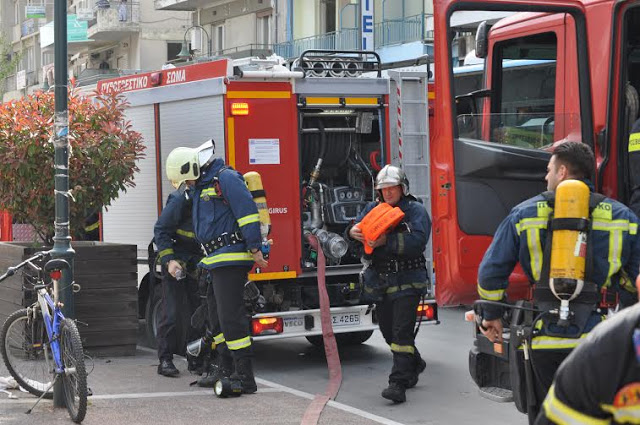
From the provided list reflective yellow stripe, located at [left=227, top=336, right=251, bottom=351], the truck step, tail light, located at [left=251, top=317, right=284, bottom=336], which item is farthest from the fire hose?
the truck step

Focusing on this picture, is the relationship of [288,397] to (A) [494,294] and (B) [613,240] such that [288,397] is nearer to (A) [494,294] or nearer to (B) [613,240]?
(A) [494,294]

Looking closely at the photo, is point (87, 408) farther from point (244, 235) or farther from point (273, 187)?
point (273, 187)

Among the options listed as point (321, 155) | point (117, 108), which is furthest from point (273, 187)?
point (117, 108)

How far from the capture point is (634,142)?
6.44m

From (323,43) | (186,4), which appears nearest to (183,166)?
(323,43)

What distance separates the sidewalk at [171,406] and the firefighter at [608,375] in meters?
4.90

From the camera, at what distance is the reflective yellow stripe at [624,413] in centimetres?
257

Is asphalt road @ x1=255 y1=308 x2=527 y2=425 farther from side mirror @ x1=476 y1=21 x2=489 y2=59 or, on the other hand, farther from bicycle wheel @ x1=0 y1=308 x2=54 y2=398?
side mirror @ x1=476 y1=21 x2=489 y2=59

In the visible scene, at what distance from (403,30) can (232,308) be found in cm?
1944

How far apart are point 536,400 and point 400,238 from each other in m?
3.09

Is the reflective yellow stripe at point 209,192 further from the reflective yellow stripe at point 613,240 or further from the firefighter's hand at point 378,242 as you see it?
the reflective yellow stripe at point 613,240

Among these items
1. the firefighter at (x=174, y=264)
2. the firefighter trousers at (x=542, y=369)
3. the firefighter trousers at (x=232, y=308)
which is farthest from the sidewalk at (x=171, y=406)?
the firefighter trousers at (x=542, y=369)

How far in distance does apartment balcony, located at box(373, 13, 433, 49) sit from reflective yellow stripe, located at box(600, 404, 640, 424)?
2348cm

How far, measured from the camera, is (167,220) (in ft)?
30.2
